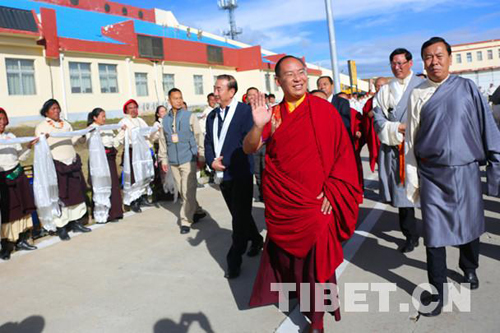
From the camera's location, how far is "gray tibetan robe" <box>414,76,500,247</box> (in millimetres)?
3062

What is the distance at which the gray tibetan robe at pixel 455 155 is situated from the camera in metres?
3.06

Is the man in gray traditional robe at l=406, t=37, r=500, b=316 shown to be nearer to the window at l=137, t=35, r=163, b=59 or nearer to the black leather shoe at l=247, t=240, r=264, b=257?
the black leather shoe at l=247, t=240, r=264, b=257

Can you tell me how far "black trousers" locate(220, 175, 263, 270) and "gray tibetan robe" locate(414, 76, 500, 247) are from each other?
1623mm

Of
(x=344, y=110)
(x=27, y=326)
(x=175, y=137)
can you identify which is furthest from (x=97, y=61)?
(x=27, y=326)

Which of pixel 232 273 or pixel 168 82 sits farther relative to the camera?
pixel 168 82

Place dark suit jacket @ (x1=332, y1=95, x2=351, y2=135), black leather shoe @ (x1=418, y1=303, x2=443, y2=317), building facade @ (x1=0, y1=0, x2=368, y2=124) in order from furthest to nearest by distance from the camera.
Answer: building facade @ (x1=0, y1=0, x2=368, y2=124), dark suit jacket @ (x1=332, y1=95, x2=351, y2=135), black leather shoe @ (x1=418, y1=303, x2=443, y2=317)

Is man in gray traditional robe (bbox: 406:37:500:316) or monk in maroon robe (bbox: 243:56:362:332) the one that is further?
man in gray traditional robe (bbox: 406:37:500:316)

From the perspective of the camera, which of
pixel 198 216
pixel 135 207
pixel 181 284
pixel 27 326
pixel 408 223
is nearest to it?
pixel 27 326

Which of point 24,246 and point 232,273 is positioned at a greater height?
point 24,246

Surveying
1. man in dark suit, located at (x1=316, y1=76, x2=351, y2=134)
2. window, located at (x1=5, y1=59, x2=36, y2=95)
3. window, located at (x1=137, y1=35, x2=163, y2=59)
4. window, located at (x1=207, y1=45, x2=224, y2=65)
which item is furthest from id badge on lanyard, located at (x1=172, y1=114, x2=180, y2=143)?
window, located at (x1=207, y1=45, x2=224, y2=65)

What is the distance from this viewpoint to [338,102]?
5.23 m

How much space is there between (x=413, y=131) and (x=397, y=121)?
2.96ft

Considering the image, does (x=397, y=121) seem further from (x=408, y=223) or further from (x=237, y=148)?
(x=237, y=148)

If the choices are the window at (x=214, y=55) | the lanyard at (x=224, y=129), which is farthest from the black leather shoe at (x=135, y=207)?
the window at (x=214, y=55)
